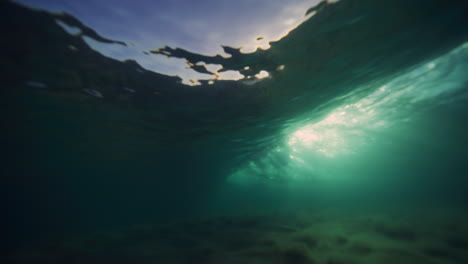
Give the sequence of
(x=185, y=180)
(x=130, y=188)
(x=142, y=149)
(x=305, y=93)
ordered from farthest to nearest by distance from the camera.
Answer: (x=130, y=188) → (x=185, y=180) → (x=142, y=149) → (x=305, y=93)

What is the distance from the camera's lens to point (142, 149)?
797 inches

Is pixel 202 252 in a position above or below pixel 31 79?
below

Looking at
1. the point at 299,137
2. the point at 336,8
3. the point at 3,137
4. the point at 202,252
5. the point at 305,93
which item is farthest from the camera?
the point at 299,137

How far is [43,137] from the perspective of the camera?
16750 millimetres

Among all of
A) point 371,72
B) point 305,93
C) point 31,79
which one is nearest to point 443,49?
point 371,72

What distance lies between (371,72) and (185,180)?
28140mm

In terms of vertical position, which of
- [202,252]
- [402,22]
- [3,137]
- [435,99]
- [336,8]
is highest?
[435,99]

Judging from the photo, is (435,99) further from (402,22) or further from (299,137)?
(402,22)

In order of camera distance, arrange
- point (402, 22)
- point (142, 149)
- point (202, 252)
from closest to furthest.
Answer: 1. point (202, 252)
2. point (402, 22)
3. point (142, 149)

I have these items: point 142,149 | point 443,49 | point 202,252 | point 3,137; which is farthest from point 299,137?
point 3,137

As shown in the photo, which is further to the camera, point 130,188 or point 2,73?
point 130,188

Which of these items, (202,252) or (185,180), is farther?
(185,180)

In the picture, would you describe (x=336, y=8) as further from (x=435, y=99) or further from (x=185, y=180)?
(x=185, y=180)

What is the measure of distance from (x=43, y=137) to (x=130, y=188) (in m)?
27.7
